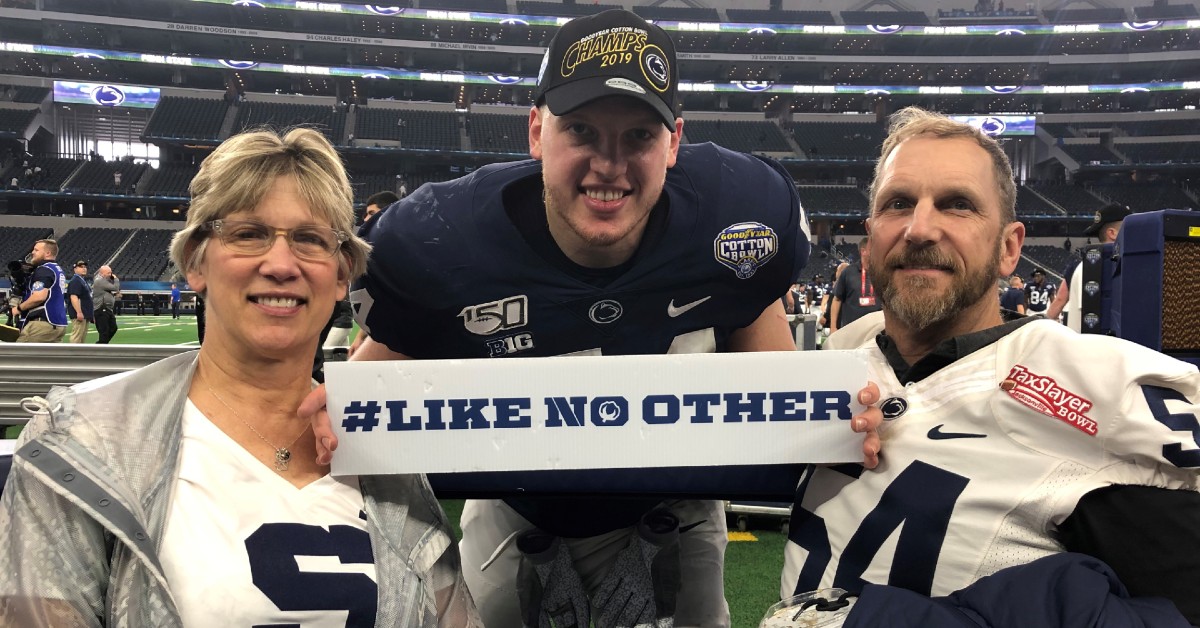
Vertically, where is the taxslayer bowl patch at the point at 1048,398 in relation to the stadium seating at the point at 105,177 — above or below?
below

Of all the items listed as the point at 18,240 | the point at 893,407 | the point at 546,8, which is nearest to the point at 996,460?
the point at 893,407

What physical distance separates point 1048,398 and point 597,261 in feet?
3.38

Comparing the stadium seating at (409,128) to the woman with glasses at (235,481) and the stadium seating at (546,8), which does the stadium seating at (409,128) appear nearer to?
the stadium seating at (546,8)

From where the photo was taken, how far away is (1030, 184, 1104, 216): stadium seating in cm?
3428

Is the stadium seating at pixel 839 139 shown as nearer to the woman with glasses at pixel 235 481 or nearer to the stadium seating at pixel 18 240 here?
the stadium seating at pixel 18 240

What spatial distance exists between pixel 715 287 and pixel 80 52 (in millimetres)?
40893

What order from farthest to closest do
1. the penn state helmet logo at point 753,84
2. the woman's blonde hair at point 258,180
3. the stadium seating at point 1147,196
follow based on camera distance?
1. the penn state helmet logo at point 753,84
2. the stadium seating at point 1147,196
3. the woman's blonde hair at point 258,180

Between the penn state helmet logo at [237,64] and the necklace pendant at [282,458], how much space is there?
39443 mm

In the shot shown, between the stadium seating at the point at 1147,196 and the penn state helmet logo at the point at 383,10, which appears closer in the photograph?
the stadium seating at the point at 1147,196

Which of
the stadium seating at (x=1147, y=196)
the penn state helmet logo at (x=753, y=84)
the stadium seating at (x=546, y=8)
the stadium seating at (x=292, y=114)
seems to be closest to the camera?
the stadium seating at (x=1147, y=196)

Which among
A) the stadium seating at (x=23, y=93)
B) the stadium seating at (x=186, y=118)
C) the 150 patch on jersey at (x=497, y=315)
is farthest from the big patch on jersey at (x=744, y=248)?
the stadium seating at (x=23, y=93)

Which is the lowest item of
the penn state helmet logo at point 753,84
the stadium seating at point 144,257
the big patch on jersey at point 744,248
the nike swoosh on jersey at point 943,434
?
the stadium seating at point 144,257

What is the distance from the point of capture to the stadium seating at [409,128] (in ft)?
117

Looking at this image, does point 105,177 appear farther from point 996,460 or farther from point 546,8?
point 996,460
